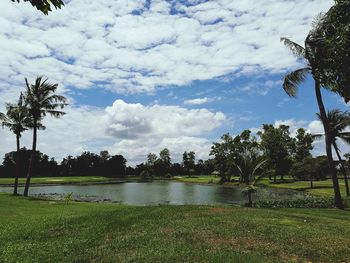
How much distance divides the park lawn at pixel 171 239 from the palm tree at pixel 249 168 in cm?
1331

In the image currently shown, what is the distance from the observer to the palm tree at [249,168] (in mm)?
37375

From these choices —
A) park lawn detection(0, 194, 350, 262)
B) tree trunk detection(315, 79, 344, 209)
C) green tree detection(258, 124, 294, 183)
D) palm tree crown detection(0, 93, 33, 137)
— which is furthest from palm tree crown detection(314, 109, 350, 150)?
green tree detection(258, 124, 294, 183)

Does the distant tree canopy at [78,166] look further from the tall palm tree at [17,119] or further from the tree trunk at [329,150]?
the tree trunk at [329,150]

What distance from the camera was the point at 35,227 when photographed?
68.6ft

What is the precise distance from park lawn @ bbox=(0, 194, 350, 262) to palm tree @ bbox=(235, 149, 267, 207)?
13.3 metres

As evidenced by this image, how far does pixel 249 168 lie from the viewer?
1499 inches

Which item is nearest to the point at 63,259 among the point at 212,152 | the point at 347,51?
the point at 347,51

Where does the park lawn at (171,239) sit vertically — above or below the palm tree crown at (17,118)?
below

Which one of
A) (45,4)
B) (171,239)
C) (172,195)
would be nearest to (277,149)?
(172,195)

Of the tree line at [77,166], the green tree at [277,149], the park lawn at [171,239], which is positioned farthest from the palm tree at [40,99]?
the tree line at [77,166]

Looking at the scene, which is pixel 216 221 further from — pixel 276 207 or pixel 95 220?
pixel 276 207

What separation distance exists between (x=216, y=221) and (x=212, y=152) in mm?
106118

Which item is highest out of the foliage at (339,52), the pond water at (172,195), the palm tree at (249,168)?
the foliage at (339,52)

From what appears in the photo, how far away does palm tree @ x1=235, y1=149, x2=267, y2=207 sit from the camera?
37.4 meters
